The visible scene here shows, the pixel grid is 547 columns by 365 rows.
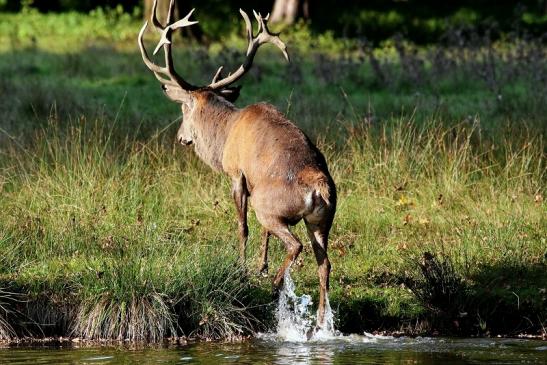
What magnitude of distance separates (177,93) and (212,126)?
0.55 meters

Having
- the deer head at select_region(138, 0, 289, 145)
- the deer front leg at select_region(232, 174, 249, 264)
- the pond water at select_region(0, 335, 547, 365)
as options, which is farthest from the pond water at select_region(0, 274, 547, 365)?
the deer head at select_region(138, 0, 289, 145)

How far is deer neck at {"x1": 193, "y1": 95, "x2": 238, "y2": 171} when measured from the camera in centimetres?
1050

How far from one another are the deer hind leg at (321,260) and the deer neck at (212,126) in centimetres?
161

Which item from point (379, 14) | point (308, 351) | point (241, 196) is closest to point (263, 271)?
point (241, 196)

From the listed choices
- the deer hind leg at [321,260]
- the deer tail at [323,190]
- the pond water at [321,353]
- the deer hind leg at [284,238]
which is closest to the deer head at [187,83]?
the deer hind leg at [284,238]

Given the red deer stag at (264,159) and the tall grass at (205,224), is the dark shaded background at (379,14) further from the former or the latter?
the red deer stag at (264,159)

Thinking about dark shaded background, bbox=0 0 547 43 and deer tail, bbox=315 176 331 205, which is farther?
dark shaded background, bbox=0 0 547 43

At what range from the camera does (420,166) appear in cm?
1256

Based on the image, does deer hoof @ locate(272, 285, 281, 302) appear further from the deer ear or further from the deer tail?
the deer ear

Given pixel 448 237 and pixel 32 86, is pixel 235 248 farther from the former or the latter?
pixel 32 86

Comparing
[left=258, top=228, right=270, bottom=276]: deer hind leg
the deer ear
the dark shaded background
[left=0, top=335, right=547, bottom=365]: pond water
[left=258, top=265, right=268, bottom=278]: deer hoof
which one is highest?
the dark shaded background

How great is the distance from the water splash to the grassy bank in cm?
15

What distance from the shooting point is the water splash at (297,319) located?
9148 mm

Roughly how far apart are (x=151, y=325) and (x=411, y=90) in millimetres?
9719
